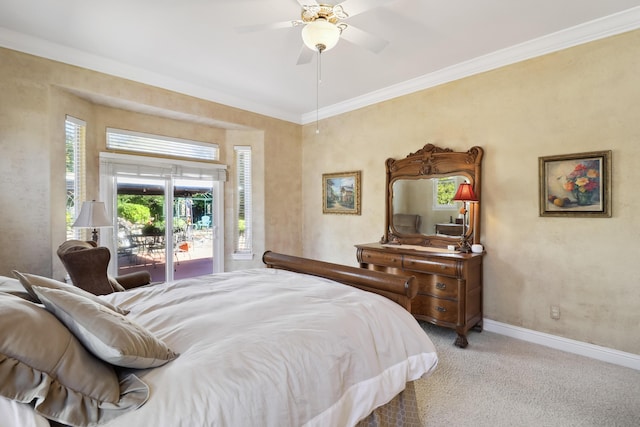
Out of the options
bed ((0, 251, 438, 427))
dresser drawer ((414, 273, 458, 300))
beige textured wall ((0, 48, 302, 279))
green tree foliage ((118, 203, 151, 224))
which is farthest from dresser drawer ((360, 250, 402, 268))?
green tree foliage ((118, 203, 151, 224))

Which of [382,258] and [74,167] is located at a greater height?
[74,167]

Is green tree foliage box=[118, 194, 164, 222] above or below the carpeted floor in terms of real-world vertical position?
above

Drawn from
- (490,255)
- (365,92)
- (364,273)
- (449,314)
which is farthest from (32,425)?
(365,92)

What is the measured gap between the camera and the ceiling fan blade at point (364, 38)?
2.22 m

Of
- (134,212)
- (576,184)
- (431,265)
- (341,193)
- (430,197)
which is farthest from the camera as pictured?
(341,193)

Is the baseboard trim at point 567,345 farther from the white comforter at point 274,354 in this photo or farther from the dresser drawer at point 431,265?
the white comforter at point 274,354

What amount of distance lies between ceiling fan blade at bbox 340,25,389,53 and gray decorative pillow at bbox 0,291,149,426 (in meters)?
2.35

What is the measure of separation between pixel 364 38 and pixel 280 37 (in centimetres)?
100

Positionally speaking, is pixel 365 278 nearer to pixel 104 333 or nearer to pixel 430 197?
pixel 104 333

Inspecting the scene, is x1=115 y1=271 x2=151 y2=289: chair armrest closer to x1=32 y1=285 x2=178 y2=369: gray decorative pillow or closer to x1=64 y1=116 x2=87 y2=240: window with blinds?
x1=64 y1=116 x2=87 y2=240: window with blinds

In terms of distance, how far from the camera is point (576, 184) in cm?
284

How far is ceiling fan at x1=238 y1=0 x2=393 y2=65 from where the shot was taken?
2.13m

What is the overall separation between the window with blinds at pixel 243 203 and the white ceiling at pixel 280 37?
1192mm

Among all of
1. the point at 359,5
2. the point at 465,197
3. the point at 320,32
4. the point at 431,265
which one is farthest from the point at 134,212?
the point at 465,197
